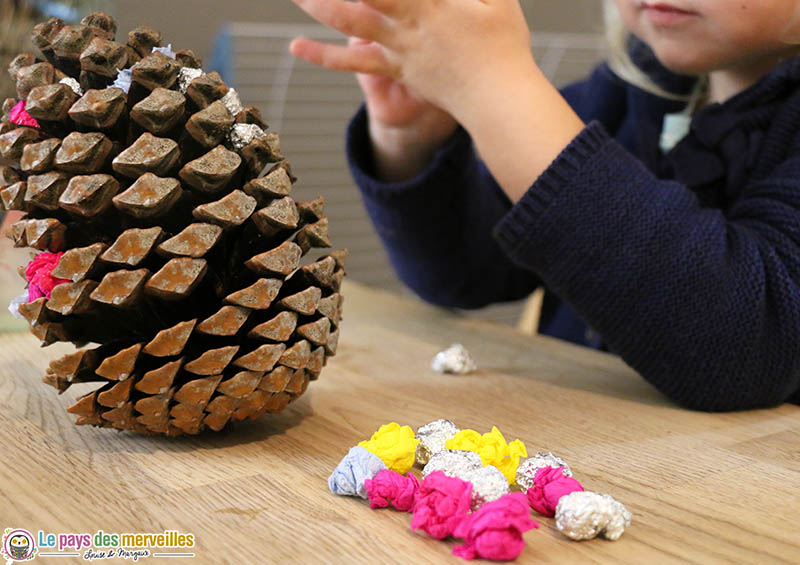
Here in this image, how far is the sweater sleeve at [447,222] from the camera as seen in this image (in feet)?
2.48

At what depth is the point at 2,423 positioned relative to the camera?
16.2 inches

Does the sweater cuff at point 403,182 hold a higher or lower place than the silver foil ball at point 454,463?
higher

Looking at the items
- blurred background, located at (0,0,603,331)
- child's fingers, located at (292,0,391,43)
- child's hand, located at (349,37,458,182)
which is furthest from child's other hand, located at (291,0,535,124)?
blurred background, located at (0,0,603,331)

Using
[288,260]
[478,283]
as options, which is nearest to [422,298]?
[478,283]

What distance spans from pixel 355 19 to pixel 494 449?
1.13 ft

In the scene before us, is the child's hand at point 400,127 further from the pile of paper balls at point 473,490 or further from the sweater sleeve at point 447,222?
the pile of paper balls at point 473,490

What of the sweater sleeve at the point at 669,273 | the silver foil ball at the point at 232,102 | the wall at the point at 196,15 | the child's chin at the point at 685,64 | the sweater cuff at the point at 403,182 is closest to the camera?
the silver foil ball at the point at 232,102

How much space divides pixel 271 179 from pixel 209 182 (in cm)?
3

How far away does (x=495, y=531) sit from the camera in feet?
0.91

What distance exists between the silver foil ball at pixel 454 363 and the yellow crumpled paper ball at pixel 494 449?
181 mm

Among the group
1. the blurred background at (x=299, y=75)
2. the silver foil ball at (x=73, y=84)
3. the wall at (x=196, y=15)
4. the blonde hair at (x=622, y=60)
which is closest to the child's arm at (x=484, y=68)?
the silver foil ball at (x=73, y=84)

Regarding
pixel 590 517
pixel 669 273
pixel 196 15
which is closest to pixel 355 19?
pixel 669 273

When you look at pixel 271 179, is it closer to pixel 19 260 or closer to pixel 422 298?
pixel 19 260

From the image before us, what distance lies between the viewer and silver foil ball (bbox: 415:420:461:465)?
372mm
